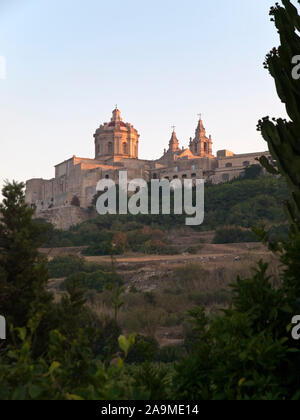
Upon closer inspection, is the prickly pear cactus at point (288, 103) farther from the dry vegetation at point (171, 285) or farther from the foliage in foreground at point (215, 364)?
the dry vegetation at point (171, 285)

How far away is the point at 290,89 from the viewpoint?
4.91 metres

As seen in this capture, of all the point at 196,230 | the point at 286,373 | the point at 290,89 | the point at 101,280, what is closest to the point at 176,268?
the point at 101,280

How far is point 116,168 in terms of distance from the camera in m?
58.3

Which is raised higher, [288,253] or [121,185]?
[121,185]

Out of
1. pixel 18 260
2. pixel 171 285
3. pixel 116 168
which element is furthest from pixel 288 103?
pixel 116 168

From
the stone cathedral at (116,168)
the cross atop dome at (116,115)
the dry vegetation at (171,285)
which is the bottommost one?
the dry vegetation at (171,285)

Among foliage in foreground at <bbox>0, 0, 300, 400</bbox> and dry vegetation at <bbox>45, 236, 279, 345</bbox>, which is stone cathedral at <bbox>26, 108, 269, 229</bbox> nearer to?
dry vegetation at <bbox>45, 236, 279, 345</bbox>

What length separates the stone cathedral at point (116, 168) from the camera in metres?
56.1

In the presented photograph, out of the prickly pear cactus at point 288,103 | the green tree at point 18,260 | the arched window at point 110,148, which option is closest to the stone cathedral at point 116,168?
the arched window at point 110,148

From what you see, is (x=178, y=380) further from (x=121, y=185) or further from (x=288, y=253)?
(x=121, y=185)

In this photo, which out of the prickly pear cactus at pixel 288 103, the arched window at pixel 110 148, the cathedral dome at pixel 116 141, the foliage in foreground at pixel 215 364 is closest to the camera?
the foliage in foreground at pixel 215 364

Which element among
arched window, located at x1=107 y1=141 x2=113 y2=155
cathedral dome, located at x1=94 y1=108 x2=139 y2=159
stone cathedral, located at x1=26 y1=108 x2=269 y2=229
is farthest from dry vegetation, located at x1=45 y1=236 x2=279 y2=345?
arched window, located at x1=107 y1=141 x2=113 y2=155

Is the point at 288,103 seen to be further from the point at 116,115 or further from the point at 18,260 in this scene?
the point at 116,115

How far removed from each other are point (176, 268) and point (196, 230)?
1402 centimetres
